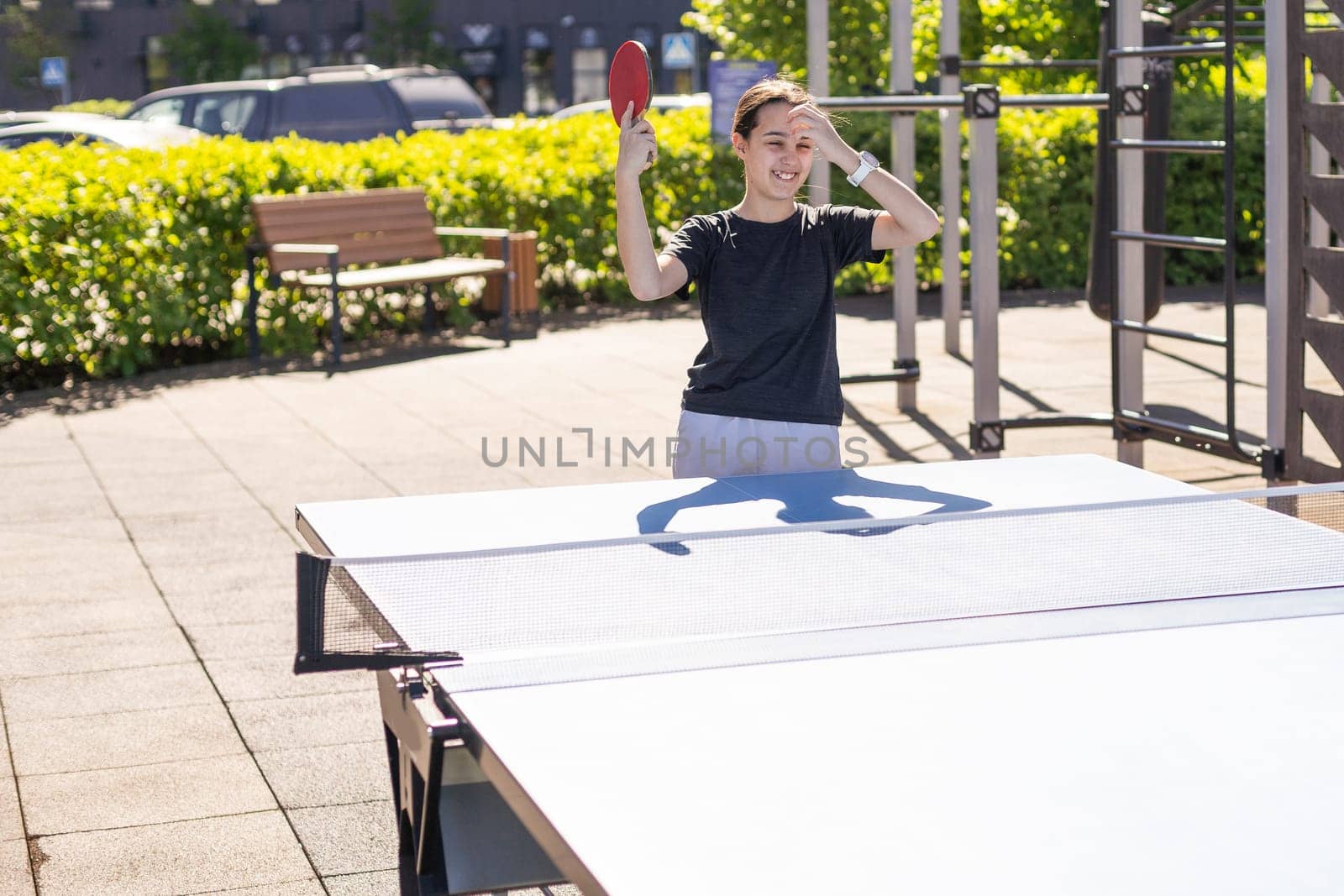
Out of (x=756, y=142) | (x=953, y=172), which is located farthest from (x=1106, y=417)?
(x=756, y=142)

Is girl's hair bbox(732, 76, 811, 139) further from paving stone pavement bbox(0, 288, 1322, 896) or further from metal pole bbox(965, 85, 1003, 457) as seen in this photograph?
metal pole bbox(965, 85, 1003, 457)

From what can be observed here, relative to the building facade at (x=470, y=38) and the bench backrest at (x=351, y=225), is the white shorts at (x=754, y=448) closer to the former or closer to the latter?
the bench backrest at (x=351, y=225)

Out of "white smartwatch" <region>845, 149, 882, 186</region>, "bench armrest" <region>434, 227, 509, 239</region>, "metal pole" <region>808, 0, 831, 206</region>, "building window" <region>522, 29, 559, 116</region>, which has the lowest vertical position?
"white smartwatch" <region>845, 149, 882, 186</region>

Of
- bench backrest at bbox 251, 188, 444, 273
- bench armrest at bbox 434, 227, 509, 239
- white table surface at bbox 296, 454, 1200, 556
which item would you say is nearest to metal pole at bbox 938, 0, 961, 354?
bench armrest at bbox 434, 227, 509, 239

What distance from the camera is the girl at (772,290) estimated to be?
160 inches

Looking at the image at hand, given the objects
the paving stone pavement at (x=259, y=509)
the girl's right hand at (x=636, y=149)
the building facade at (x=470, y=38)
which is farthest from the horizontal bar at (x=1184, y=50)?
the building facade at (x=470, y=38)

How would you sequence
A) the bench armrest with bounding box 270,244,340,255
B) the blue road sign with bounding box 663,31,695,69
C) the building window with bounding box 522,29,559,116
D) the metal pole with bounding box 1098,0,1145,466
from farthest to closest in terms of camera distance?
the building window with bounding box 522,29,559,116
the blue road sign with bounding box 663,31,695,69
the bench armrest with bounding box 270,244,340,255
the metal pole with bounding box 1098,0,1145,466

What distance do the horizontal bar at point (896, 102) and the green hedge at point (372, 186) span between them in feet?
10.0

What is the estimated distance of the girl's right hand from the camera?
372 centimetres

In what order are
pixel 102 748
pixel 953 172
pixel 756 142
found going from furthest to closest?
pixel 953 172 → pixel 102 748 → pixel 756 142

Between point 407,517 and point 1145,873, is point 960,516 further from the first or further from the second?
point 1145,873

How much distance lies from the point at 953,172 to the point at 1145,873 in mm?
8320

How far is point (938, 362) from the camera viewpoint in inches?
423

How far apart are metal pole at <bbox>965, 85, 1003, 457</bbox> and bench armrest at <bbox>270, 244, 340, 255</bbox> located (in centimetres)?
461
